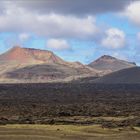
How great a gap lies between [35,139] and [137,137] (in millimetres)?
6130

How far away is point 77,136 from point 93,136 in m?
1.17

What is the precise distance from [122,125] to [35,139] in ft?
46.2

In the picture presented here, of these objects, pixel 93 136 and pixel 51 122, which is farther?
pixel 51 122

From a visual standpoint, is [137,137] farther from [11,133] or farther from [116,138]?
[11,133]

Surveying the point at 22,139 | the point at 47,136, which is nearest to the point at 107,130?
the point at 47,136

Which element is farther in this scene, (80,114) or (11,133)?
(80,114)

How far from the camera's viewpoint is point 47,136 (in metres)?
29.3

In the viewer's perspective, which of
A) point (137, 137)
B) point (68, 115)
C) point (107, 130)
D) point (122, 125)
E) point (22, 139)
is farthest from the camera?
point (68, 115)

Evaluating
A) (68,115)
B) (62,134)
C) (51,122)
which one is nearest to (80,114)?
(68,115)

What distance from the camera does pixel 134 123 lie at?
41062 millimetres

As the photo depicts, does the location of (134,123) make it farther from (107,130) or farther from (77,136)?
(77,136)

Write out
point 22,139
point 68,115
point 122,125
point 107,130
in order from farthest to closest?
Result: point 68,115, point 122,125, point 107,130, point 22,139

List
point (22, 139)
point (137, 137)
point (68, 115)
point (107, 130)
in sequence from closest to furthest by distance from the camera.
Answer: point (22, 139)
point (137, 137)
point (107, 130)
point (68, 115)

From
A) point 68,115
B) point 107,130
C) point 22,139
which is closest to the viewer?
point 22,139
